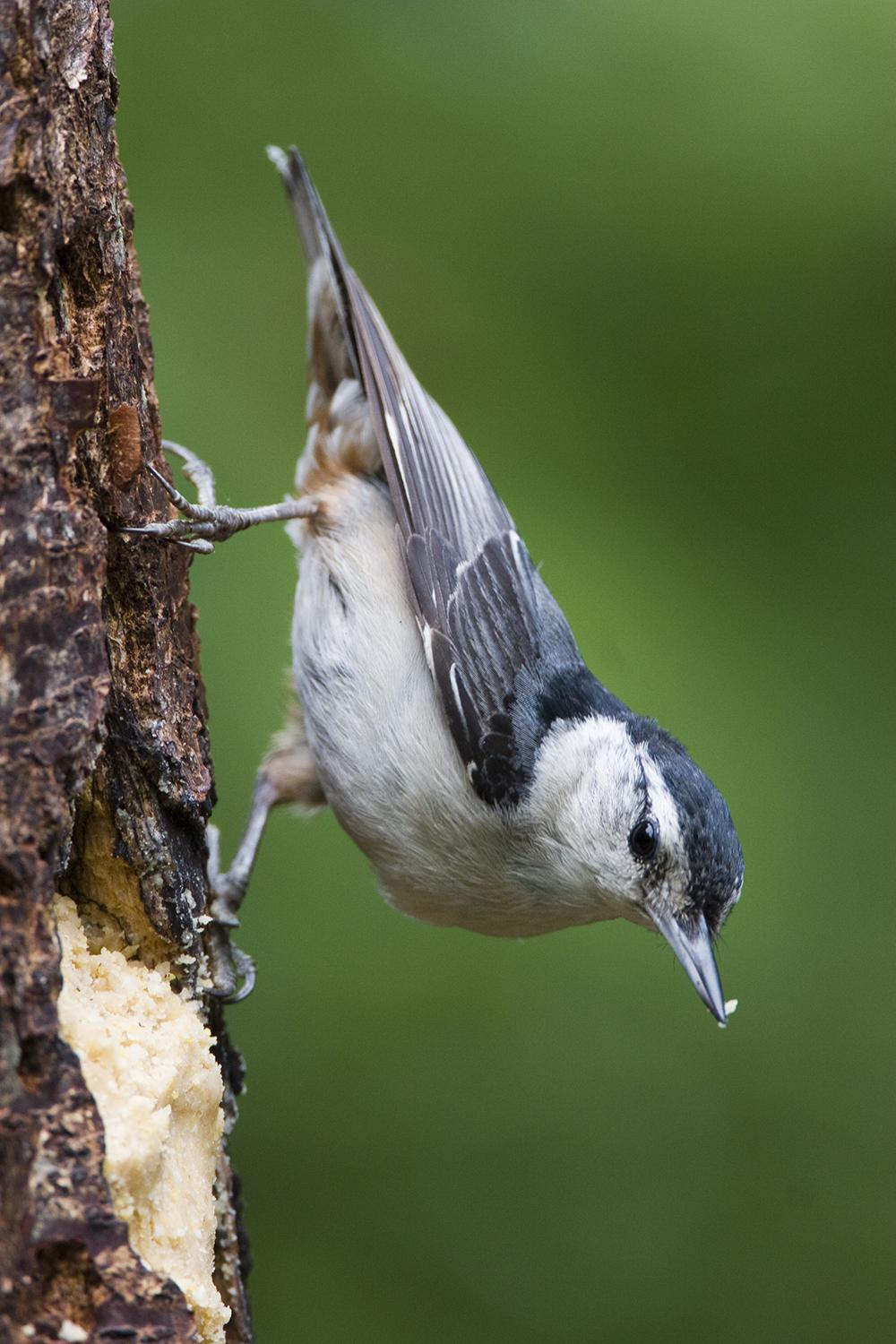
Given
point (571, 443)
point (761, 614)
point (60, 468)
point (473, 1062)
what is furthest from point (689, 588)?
point (60, 468)

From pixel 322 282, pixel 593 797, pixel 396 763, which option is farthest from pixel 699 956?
pixel 322 282

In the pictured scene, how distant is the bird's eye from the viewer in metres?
2.27

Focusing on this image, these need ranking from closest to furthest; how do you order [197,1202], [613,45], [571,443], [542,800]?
1. [197,1202]
2. [542,800]
3. [613,45]
4. [571,443]

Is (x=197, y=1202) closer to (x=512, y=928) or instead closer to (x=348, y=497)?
(x=512, y=928)

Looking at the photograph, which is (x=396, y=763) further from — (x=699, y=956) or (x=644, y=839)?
(x=699, y=956)

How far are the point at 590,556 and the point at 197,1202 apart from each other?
151 cm

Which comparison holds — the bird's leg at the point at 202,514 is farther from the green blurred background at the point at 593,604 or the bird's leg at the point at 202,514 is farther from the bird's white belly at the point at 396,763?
the bird's white belly at the point at 396,763

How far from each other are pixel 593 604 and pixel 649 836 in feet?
1.90

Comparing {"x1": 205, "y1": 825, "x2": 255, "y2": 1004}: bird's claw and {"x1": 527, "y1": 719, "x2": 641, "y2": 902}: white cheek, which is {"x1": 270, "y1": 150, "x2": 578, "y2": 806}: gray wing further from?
{"x1": 205, "y1": 825, "x2": 255, "y2": 1004}: bird's claw

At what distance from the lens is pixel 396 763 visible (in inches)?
99.7

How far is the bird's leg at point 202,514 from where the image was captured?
6.24 feet

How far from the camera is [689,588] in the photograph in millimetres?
2775

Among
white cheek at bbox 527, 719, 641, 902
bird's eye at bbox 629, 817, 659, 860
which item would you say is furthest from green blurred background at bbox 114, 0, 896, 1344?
bird's eye at bbox 629, 817, 659, 860

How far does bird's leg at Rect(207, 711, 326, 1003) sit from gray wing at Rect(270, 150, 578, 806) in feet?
1.31
